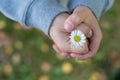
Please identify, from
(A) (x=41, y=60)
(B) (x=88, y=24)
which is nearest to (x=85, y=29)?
(B) (x=88, y=24)

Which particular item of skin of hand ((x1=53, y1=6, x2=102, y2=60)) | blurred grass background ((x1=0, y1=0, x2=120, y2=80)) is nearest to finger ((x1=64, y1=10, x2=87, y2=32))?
skin of hand ((x1=53, y1=6, x2=102, y2=60))

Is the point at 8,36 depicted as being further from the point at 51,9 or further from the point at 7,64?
the point at 51,9

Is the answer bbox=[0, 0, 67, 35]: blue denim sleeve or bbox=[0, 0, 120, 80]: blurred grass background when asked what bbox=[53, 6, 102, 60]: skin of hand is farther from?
bbox=[0, 0, 120, 80]: blurred grass background

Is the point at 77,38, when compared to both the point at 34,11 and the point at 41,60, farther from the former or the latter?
the point at 41,60

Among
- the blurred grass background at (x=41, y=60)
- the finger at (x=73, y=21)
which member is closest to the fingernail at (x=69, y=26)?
the finger at (x=73, y=21)

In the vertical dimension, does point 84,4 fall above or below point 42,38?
above

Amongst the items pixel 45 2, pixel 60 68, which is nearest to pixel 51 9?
pixel 45 2
